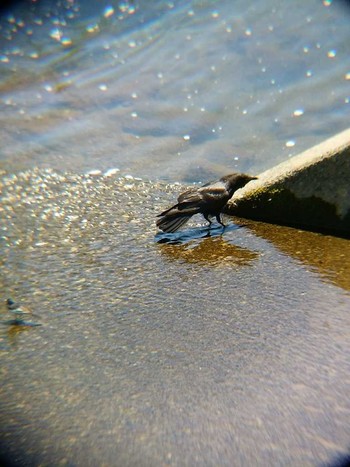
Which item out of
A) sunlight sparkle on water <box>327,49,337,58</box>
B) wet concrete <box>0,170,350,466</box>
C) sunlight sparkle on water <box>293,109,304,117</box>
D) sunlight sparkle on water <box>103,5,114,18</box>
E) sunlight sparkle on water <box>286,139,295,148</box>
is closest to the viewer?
wet concrete <box>0,170,350,466</box>

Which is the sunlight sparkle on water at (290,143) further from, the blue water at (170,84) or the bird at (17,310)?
the bird at (17,310)

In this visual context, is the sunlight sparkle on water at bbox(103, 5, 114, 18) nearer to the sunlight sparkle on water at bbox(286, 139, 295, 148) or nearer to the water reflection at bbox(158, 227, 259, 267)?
the sunlight sparkle on water at bbox(286, 139, 295, 148)

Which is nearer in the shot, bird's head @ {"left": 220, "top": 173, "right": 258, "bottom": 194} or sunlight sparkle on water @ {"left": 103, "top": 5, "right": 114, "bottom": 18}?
bird's head @ {"left": 220, "top": 173, "right": 258, "bottom": 194}

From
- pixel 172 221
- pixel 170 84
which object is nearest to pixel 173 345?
pixel 172 221

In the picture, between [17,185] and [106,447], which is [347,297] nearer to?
[106,447]

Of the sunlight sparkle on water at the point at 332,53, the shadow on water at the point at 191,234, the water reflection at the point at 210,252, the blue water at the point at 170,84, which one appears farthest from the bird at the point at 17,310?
the sunlight sparkle on water at the point at 332,53

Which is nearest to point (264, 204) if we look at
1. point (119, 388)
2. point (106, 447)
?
point (119, 388)

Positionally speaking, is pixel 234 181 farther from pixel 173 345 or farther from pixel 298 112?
pixel 298 112

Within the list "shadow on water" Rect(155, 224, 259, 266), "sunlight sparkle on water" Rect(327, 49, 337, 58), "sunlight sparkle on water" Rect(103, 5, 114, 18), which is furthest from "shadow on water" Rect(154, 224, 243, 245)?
"sunlight sparkle on water" Rect(103, 5, 114, 18)
